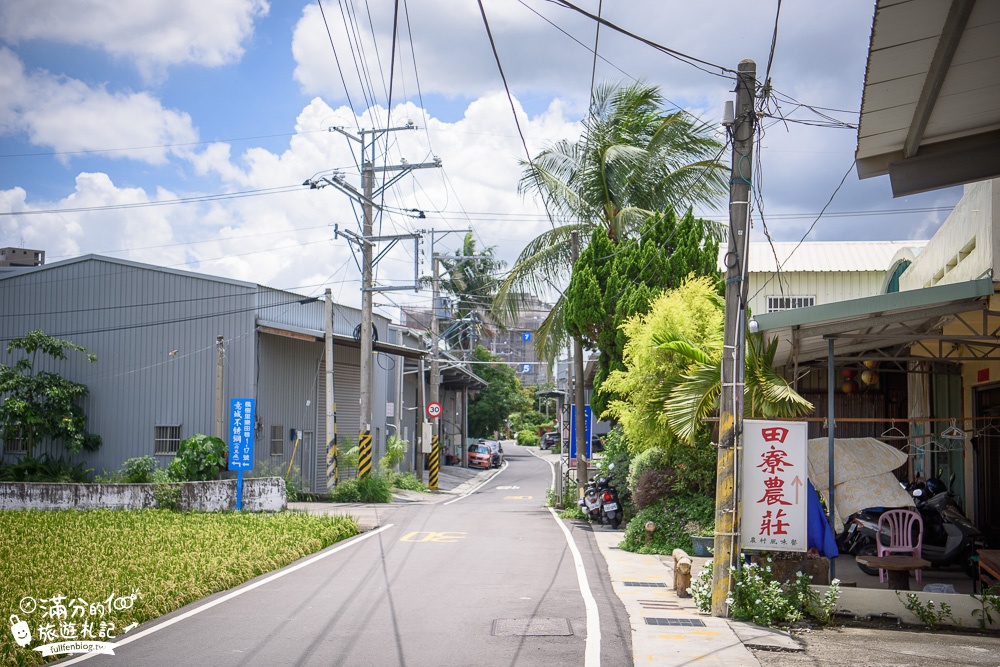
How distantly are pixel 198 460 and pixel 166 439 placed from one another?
11.6 ft

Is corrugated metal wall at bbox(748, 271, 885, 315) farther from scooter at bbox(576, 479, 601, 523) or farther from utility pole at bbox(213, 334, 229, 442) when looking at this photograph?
utility pole at bbox(213, 334, 229, 442)

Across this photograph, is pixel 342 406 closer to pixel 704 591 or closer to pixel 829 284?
pixel 829 284

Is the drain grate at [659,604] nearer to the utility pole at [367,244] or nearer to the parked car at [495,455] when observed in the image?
the utility pole at [367,244]

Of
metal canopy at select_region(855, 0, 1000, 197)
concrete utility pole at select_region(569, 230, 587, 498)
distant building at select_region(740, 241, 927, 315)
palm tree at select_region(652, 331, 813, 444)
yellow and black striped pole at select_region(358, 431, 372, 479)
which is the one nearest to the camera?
metal canopy at select_region(855, 0, 1000, 197)

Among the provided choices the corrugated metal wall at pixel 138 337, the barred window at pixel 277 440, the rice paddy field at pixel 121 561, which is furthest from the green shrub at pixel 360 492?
the rice paddy field at pixel 121 561

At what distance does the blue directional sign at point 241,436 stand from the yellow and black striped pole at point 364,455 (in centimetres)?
630

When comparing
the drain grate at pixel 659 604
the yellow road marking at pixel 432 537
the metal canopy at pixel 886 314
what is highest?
the metal canopy at pixel 886 314

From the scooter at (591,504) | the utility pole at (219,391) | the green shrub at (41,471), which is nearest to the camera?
the scooter at (591,504)

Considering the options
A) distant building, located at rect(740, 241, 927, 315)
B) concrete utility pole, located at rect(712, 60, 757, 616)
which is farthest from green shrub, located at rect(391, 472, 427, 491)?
concrete utility pole, located at rect(712, 60, 757, 616)

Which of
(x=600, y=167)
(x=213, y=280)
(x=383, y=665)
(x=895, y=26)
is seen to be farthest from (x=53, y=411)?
(x=895, y=26)

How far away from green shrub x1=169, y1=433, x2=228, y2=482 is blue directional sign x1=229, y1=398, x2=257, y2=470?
3254 millimetres

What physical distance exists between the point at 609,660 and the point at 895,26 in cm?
567

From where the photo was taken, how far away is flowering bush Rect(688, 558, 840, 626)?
9.40 metres

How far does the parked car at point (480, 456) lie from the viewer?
52.3 meters
